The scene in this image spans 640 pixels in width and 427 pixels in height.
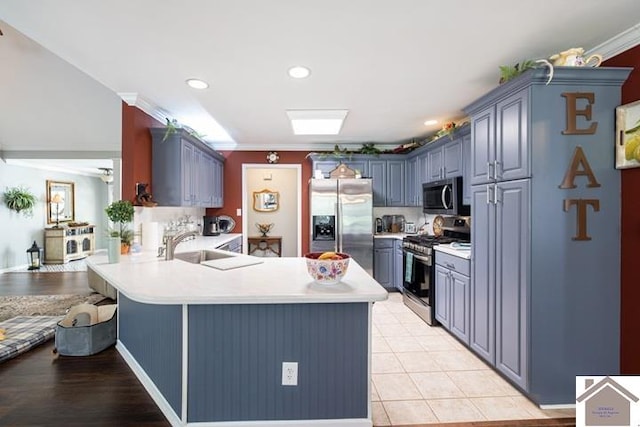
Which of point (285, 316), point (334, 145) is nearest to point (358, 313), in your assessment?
point (285, 316)

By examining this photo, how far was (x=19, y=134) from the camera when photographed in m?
5.34

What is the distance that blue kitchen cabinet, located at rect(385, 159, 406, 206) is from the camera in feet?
16.2

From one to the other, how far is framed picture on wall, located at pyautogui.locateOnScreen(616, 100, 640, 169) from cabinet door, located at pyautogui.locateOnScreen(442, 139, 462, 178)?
1647 millimetres

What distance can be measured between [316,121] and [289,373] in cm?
288

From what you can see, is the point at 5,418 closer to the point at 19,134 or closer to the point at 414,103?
the point at 414,103

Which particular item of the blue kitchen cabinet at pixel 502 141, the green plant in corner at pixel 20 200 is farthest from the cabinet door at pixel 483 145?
the green plant in corner at pixel 20 200

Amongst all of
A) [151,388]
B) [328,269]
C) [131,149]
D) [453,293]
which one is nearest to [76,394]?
[151,388]

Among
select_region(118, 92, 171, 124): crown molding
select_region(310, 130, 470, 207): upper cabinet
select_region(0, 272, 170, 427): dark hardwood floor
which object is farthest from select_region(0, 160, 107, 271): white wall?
select_region(310, 130, 470, 207): upper cabinet

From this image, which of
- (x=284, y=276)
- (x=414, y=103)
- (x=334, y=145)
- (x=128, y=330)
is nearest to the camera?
(x=284, y=276)

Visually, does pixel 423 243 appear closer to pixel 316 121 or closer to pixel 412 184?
pixel 412 184

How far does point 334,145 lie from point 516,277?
3606 mm

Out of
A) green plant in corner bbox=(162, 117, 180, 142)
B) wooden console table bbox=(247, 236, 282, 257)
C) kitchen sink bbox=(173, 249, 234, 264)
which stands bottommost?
wooden console table bbox=(247, 236, 282, 257)

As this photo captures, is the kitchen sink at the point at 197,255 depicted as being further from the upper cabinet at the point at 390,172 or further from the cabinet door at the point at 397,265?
the cabinet door at the point at 397,265

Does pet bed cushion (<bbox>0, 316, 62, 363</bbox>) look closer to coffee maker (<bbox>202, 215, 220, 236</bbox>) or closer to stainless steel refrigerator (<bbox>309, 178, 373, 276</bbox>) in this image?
coffee maker (<bbox>202, 215, 220, 236</bbox>)
